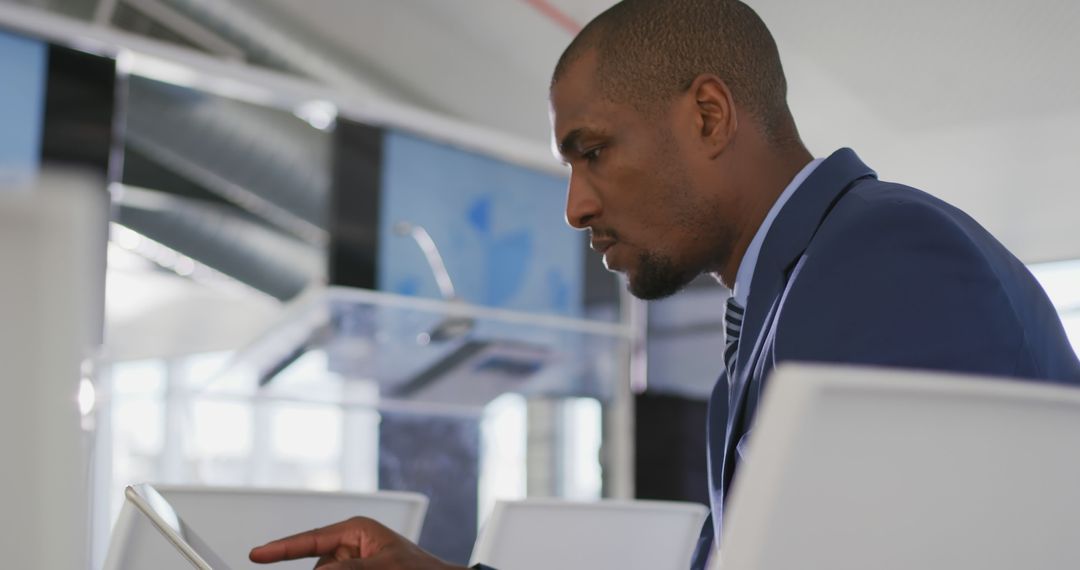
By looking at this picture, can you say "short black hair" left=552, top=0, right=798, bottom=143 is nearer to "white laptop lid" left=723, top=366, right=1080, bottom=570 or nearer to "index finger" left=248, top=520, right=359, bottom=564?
"index finger" left=248, top=520, right=359, bottom=564

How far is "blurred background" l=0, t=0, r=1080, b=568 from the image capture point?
3.26 m

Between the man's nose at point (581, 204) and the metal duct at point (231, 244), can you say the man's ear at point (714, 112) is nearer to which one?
the man's nose at point (581, 204)

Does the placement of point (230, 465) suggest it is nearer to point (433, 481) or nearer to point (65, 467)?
point (433, 481)

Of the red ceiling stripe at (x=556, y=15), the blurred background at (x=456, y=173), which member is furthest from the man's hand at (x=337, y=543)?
the red ceiling stripe at (x=556, y=15)

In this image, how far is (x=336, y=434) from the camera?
9508mm

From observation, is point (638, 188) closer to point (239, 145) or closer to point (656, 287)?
point (656, 287)

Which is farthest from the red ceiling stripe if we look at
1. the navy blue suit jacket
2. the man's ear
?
the navy blue suit jacket

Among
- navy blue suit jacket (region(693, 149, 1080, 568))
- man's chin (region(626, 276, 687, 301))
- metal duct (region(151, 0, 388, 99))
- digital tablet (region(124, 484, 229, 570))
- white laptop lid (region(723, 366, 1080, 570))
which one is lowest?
digital tablet (region(124, 484, 229, 570))

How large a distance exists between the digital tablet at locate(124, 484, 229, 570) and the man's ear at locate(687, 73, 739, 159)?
2.44 feet

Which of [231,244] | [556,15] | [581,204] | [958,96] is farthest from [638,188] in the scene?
[231,244]

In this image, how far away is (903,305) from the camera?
0.85 metres

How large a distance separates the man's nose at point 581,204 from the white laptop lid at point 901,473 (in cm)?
Result: 90

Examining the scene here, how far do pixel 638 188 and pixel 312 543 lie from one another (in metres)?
0.61

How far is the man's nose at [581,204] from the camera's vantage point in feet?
4.71
